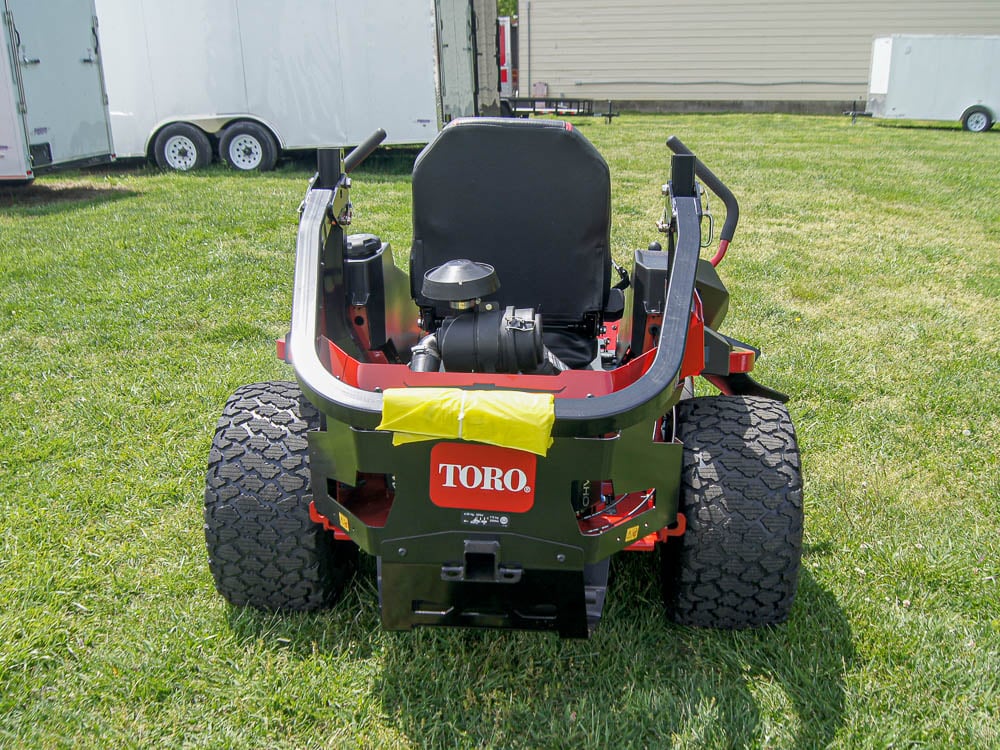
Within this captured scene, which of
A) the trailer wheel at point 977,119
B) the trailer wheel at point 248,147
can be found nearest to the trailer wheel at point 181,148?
the trailer wheel at point 248,147

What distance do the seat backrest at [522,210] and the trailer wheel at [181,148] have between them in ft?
31.9

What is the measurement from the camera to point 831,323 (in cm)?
583

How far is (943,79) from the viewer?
19422 mm

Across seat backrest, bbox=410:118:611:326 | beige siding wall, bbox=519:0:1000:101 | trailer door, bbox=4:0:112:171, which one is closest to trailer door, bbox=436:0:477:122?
trailer door, bbox=4:0:112:171

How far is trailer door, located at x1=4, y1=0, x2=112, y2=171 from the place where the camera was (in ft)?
31.1

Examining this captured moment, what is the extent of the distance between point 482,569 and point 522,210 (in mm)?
1313

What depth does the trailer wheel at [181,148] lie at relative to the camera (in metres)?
11.7

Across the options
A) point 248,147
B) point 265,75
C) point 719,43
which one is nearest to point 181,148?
point 248,147

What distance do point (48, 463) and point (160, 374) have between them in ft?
3.45

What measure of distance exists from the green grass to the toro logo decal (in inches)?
26.6

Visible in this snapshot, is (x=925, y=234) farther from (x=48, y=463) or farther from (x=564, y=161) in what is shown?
(x=48, y=463)

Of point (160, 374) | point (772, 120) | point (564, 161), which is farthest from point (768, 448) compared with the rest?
point (772, 120)

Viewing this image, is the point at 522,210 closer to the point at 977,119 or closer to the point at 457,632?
the point at 457,632

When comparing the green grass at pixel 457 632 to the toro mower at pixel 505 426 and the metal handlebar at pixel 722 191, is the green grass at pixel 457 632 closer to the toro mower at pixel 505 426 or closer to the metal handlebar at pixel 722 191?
the toro mower at pixel 505 426
